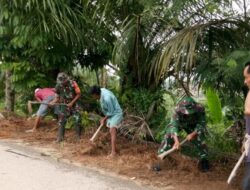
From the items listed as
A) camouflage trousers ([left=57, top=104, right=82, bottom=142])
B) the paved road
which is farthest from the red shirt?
→ the paved road

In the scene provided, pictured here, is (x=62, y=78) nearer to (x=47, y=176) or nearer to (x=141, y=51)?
(x=141, y=51)

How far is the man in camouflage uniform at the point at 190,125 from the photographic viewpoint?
22.2 feet

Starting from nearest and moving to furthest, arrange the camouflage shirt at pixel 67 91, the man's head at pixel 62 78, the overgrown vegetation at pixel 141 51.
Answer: the overgrown vegetation at pixel 141 51
the man's head at pixel 62 78
the camouflage shirt at pixel 67 91

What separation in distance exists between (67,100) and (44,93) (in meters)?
0.98

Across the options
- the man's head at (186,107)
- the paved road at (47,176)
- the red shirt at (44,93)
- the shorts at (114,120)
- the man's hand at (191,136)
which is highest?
the red shirt at (44,93)

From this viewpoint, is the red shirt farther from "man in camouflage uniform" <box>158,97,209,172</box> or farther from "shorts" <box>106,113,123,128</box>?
"man in camouflage uniform" <box>158,97,209,172</box>

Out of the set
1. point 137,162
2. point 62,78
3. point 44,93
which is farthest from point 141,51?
point 44,93

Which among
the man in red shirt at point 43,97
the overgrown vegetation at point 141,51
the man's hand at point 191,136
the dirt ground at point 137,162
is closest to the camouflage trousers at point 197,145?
the man's hand at point 191,136

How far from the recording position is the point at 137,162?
745 centimetres

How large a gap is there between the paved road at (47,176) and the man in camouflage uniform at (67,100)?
1.28m

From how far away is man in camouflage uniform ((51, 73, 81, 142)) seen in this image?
9.07 metres

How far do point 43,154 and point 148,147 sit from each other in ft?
5.82

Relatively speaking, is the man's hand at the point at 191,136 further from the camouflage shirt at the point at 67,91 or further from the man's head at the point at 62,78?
the man's head at the point at 62,78

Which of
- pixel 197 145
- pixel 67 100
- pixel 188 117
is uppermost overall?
pixel 67 100
